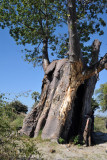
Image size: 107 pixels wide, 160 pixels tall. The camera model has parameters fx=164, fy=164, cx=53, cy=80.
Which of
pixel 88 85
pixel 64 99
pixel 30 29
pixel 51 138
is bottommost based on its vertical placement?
pixel 51 138

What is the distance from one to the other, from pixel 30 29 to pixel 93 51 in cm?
455

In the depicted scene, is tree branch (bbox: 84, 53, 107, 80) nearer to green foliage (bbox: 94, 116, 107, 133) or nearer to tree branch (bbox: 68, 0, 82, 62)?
tree branch (bbox: 68, 0, 82, 62)

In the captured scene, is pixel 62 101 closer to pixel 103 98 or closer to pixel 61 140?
pixel 61 140

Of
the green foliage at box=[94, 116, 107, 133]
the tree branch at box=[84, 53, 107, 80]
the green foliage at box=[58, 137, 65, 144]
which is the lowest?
the green foliage at box=[58, 137, 65, 144]

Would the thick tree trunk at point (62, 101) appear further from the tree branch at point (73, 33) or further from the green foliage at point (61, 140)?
the tree branch at point (73, 33)

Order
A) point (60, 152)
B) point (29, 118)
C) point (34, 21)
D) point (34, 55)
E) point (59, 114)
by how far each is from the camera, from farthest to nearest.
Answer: point (34, 55) < point (34, 21) < point (29, 118) < point (59, 114) < point (60, 152)

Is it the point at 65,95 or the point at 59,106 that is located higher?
the point at 65,95

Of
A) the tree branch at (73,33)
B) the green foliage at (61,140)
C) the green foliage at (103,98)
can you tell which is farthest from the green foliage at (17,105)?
the green foliage at (103,98)

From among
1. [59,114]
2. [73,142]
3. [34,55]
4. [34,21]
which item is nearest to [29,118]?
[59,114]

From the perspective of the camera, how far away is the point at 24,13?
10.8 metres

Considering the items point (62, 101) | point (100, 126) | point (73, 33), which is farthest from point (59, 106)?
point (100, 126)

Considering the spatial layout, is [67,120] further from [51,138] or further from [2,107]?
[2,107]

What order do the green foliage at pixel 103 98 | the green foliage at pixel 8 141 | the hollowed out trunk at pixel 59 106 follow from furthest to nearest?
the green foliage at pixel 103 98 < the hollowed out trunk at pixel 59 106 < the green foliage at pixel 8 141

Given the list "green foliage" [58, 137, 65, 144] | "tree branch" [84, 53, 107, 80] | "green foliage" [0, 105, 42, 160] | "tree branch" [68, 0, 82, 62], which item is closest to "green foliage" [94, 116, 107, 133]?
"tree branch" [84, 53, 107, 80]
